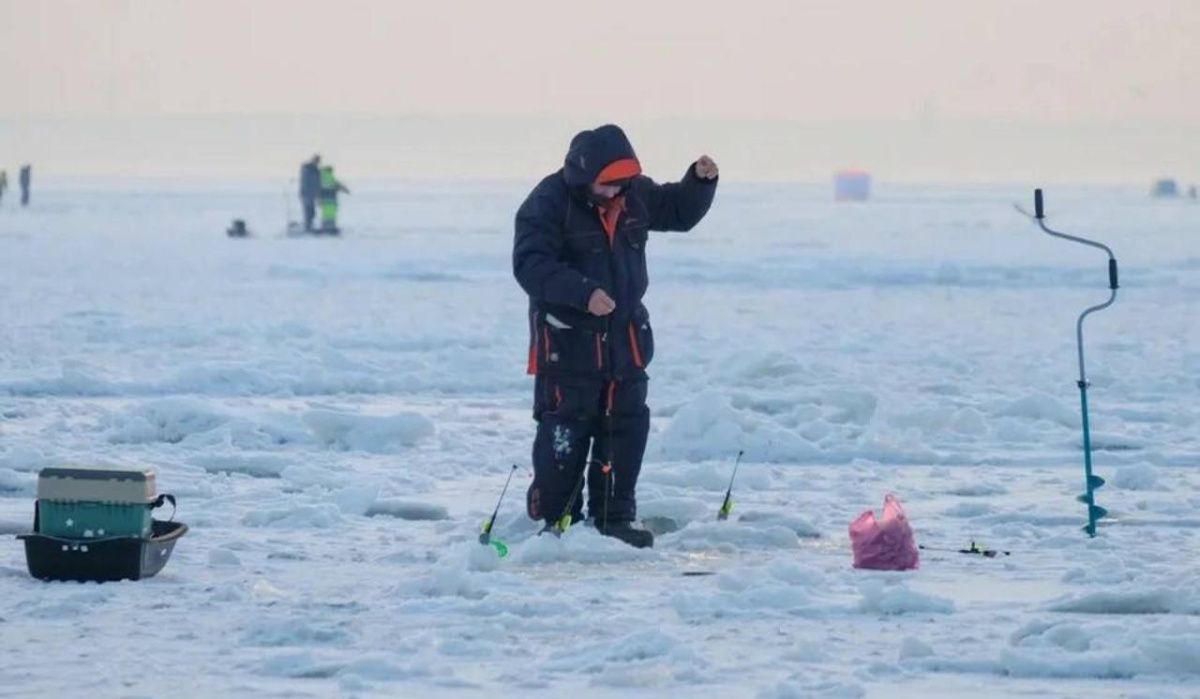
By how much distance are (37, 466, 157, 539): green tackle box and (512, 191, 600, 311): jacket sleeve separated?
1.43 m

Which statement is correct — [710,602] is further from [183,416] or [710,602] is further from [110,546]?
[183,416]

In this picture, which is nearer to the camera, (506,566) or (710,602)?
A: (710,602)

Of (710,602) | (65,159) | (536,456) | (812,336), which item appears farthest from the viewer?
(65,159)

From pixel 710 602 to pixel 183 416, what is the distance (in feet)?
17.2

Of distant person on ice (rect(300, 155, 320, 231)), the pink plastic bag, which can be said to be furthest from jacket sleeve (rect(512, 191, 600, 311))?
distant person on ice (rect(300, 155, 320, 231))

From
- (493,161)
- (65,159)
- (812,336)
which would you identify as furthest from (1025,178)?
(812,336)

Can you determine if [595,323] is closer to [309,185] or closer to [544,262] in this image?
[544,262]

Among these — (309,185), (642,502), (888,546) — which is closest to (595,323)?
(642,502)

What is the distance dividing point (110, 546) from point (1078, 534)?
3233 millimetres

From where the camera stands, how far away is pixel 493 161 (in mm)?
172750

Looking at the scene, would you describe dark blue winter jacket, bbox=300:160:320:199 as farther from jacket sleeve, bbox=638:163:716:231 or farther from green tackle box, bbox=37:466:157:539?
green tackle box, bbox=37:466:157:539

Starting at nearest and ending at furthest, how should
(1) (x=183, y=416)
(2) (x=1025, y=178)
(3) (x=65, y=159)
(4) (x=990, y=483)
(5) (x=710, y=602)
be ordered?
(5) (x=710, y=602), (4) (x=990, y=483), (1) (x=183, y=416), (2) (x=1025, y=178), (3) (x=65, y=159)

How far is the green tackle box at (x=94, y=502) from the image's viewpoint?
24.8 ft

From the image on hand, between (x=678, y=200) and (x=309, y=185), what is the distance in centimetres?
3333
